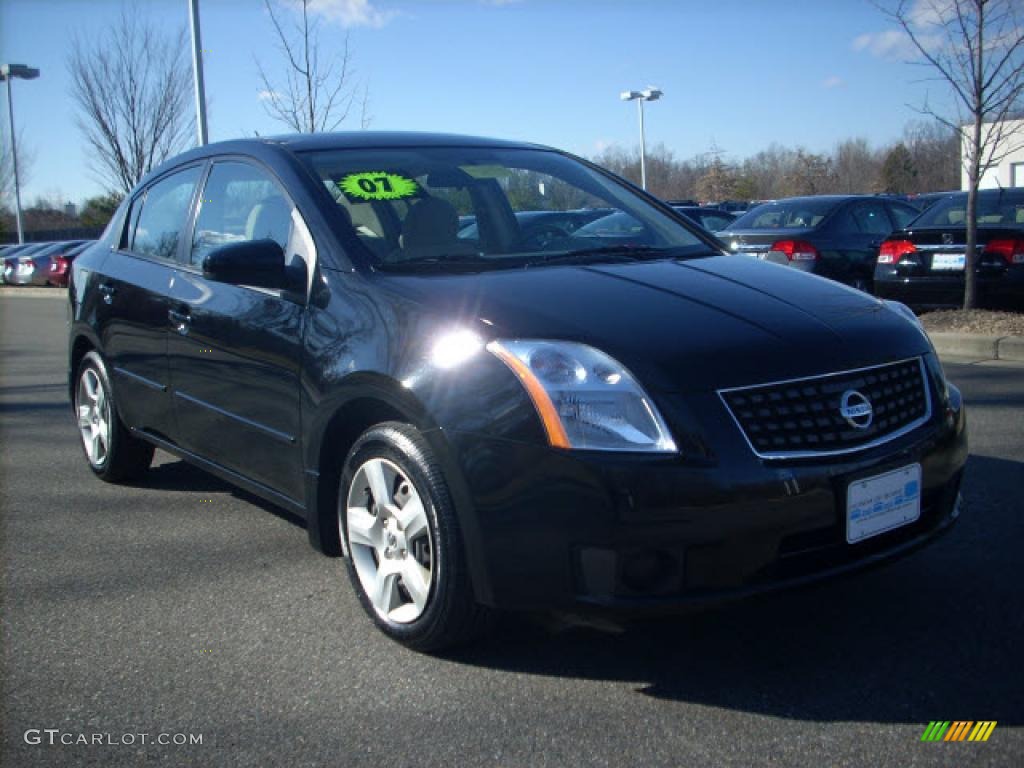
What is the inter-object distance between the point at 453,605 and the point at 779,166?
282ft

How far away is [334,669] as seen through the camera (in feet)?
10.7

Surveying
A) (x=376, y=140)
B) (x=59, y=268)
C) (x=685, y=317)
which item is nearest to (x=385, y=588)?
(x=685, y=317)

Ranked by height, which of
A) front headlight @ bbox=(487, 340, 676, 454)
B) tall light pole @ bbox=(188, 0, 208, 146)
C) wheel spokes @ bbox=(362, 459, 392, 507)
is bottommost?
wheel spokes @ bbox=(362, 459, 392, 507)

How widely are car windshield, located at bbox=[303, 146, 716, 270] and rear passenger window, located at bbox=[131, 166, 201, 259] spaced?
103cm

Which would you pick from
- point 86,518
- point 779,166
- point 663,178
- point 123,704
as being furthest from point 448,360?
point 779,166

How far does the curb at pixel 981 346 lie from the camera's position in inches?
358

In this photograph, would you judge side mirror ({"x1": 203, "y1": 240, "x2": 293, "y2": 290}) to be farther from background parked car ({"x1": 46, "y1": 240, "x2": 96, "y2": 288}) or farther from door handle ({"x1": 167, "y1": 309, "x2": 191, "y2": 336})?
background parked car ({"x1": 46, "y1": 240, "x2": 96, "y2": 288})

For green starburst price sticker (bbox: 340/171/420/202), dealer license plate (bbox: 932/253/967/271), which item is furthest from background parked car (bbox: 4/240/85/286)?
green starburst price sticker (bbox: 340/171/420/202)

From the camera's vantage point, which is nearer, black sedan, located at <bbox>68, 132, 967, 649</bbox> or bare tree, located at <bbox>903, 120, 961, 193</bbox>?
black sedan, located at <bbox>68, 132, 967, 649</bbox>

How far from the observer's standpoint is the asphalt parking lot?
2.75 metres

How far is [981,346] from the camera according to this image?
30.7 ft

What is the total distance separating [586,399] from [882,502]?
925 millimetres

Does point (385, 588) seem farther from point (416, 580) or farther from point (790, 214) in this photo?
point (790, 214)

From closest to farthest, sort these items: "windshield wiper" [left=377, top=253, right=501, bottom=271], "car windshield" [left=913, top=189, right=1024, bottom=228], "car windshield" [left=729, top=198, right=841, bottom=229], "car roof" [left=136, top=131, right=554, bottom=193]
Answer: "windshield wiper" [left=377, top=253, right=501, bottom=271] → "car roof" [left=136, top=131, right=554, bottom=193] → "car windshield" [left=913, top=189, right=1024, bottom=228] → "car windshield" [left=729, top=198, right=841, bottom=229]
